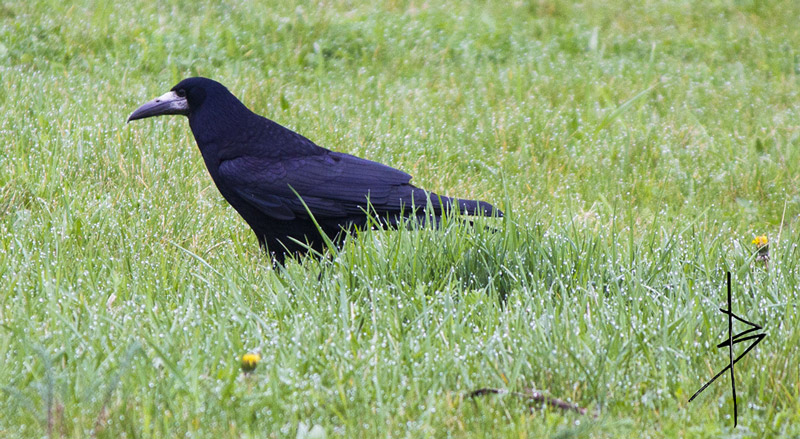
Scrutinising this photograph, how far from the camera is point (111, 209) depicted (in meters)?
4.25

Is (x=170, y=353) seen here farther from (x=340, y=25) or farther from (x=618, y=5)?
(x=618, y=5)

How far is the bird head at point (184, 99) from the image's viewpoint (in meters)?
4.45

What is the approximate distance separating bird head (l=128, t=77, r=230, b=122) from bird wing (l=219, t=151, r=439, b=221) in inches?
17.4

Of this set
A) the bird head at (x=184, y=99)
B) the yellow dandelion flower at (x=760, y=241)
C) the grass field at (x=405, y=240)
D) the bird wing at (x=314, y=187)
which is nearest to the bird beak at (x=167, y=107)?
the bird head at (x=184, y=99)

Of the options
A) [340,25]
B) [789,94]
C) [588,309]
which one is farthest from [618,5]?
[588,309]

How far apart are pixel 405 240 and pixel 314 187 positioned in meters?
1.03

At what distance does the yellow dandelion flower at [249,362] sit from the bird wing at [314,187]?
1.65 metres

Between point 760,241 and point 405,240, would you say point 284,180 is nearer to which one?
point 405,240

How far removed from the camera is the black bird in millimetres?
4160

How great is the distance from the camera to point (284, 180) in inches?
166
